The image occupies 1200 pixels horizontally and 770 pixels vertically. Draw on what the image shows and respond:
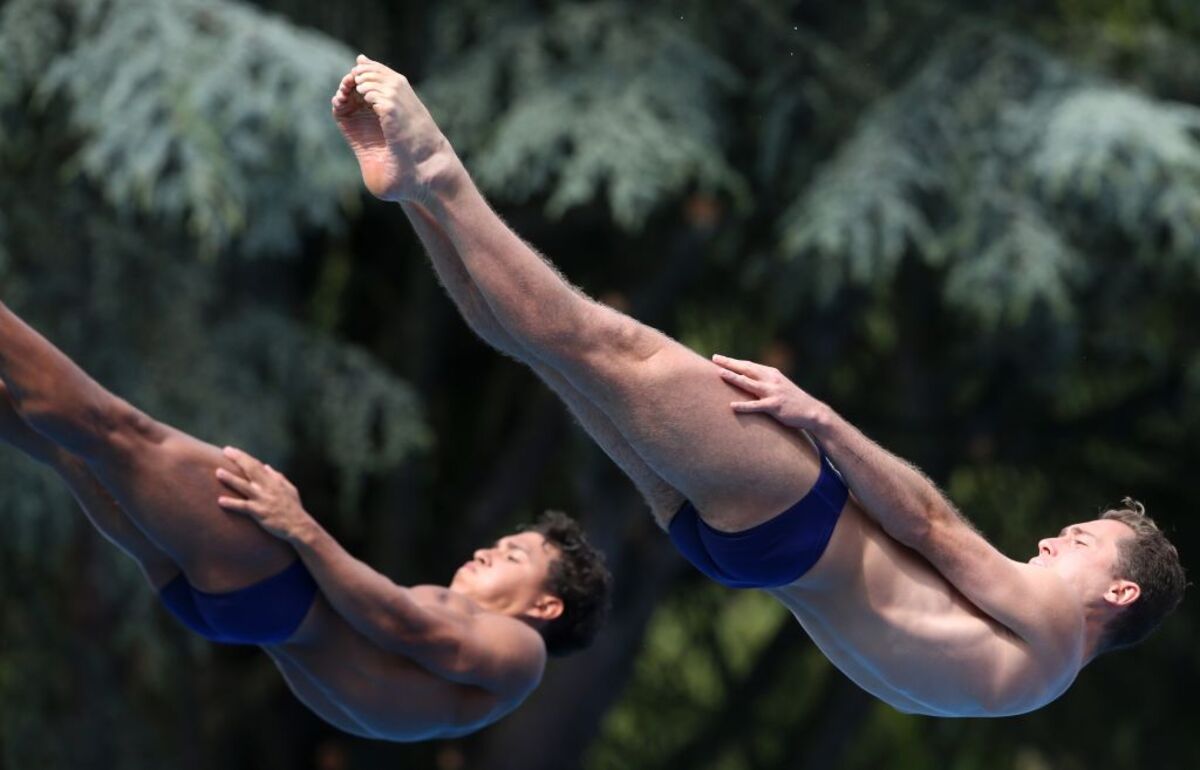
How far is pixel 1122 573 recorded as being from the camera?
414 centimetres

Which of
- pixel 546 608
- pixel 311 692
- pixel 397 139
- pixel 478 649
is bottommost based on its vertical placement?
pixel 311 692

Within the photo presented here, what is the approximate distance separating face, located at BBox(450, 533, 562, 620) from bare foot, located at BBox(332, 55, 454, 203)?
1657mm

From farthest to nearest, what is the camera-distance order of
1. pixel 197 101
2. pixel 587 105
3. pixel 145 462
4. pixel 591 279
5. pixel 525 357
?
pixel 591 279 → pixel 587 105 → pixel 197 101 → pixel 145 462 → pixel 525 357

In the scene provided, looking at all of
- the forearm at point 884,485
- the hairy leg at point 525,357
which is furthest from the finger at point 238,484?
the forearm at point 884,485

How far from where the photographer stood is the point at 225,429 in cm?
750

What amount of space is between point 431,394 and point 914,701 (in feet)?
20.9

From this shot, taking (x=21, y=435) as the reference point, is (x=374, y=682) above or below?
below

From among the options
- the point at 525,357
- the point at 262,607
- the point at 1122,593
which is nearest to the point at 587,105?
the point at 262,607

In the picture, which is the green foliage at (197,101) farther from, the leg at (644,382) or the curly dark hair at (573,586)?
the leg at (644,382)

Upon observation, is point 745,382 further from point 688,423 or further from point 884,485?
point 884,485

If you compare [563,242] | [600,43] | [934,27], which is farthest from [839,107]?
[563,242]

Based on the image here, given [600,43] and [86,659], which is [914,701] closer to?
[600,43]

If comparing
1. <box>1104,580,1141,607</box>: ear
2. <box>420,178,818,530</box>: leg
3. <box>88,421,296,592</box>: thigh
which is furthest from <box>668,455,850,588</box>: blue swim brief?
<box>88,421,296,592</box>: thigh

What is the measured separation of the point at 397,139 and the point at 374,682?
1643 mm
